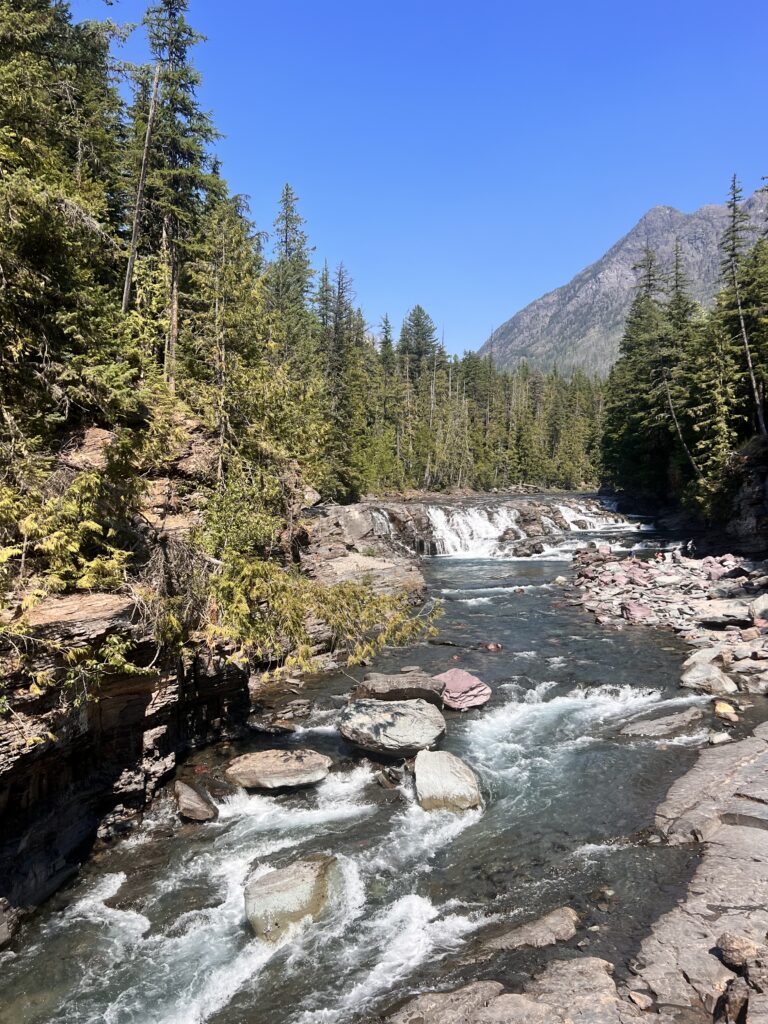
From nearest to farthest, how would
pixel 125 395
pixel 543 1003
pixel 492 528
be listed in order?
pixel 543 1003 → pixel 125 395 → pixel 492 528

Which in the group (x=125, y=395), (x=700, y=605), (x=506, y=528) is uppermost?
(x=125, y=395)

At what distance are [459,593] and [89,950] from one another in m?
21.8

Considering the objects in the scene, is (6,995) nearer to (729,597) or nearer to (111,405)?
(111,405)

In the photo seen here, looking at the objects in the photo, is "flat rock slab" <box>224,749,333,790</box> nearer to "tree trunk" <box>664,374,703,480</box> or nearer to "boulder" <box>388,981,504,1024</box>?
"boulder" <box>388,981,504,1024</box>

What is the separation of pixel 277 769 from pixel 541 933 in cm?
547

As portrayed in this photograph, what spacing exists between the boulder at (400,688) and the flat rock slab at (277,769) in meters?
2.84

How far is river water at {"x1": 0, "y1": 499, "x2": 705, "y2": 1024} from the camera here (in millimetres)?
6223

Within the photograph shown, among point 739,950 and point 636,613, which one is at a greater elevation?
point 636,613

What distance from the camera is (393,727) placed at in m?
11.7

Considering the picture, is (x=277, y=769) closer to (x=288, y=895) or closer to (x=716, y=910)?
(x=288, y=895)

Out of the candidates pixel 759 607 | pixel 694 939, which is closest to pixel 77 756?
pixel 694 939

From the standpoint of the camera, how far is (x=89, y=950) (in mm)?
6879

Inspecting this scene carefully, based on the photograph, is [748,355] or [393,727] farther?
[748,355]

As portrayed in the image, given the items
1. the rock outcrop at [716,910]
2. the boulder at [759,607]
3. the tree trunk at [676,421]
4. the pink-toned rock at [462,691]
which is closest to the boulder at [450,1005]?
the rock outcrop at [716,910]
